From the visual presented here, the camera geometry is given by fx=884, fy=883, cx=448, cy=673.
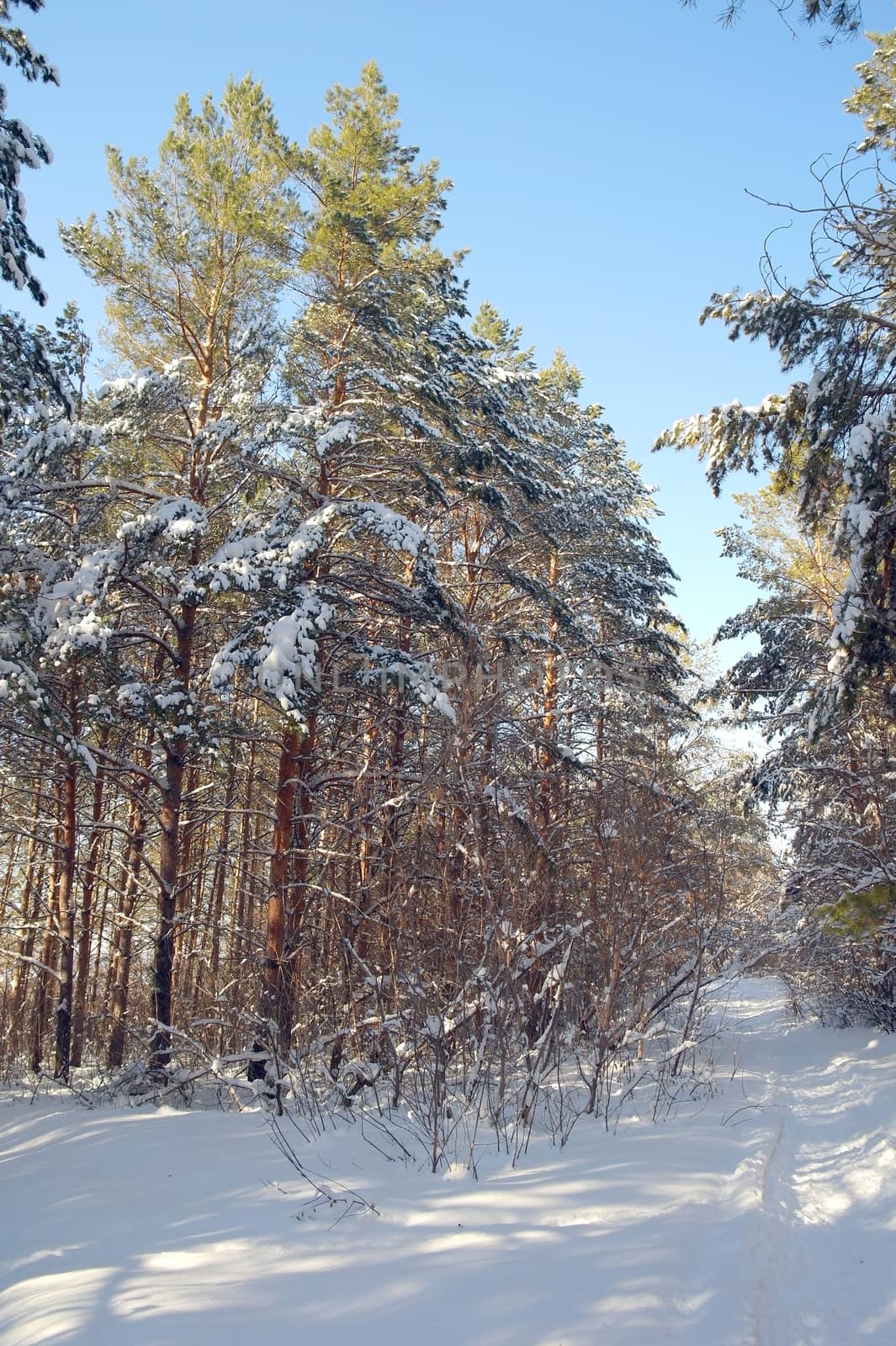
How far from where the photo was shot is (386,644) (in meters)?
13.3

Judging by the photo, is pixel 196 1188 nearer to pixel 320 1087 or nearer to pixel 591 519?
pixel 320 1087

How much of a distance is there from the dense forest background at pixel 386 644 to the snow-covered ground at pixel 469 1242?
2.99 ft

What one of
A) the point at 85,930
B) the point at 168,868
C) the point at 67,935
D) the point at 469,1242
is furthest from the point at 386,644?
the point at 469,1242

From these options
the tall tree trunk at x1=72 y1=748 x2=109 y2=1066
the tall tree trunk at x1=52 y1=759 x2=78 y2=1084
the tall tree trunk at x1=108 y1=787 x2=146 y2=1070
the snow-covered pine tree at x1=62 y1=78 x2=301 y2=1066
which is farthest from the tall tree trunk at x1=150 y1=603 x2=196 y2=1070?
the tall tree trunk at x1=72 y1=748 x2=109 y2=1066

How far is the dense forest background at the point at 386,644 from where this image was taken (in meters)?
7.46

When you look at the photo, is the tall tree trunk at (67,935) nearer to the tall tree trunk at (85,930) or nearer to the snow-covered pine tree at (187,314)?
the tall tree trunk at (85,930)

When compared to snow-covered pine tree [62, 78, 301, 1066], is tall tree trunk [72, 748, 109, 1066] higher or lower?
lower

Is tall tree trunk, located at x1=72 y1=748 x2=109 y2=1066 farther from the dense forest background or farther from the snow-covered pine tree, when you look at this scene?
the snow-covered pine tree

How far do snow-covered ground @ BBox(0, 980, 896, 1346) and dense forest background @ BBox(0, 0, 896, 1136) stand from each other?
2.99ft

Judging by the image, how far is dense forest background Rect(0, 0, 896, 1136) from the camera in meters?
7.46

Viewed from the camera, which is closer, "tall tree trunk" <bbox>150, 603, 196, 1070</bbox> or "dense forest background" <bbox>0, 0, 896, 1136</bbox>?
"dense forest background" <bbox>0, 0, 896, 1136</bbox>

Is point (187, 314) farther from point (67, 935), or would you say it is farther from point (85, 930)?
point (85, 930)

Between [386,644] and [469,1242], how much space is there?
948 centimetres

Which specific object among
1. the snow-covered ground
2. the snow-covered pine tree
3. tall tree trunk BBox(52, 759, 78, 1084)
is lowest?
the snow-covered ground
